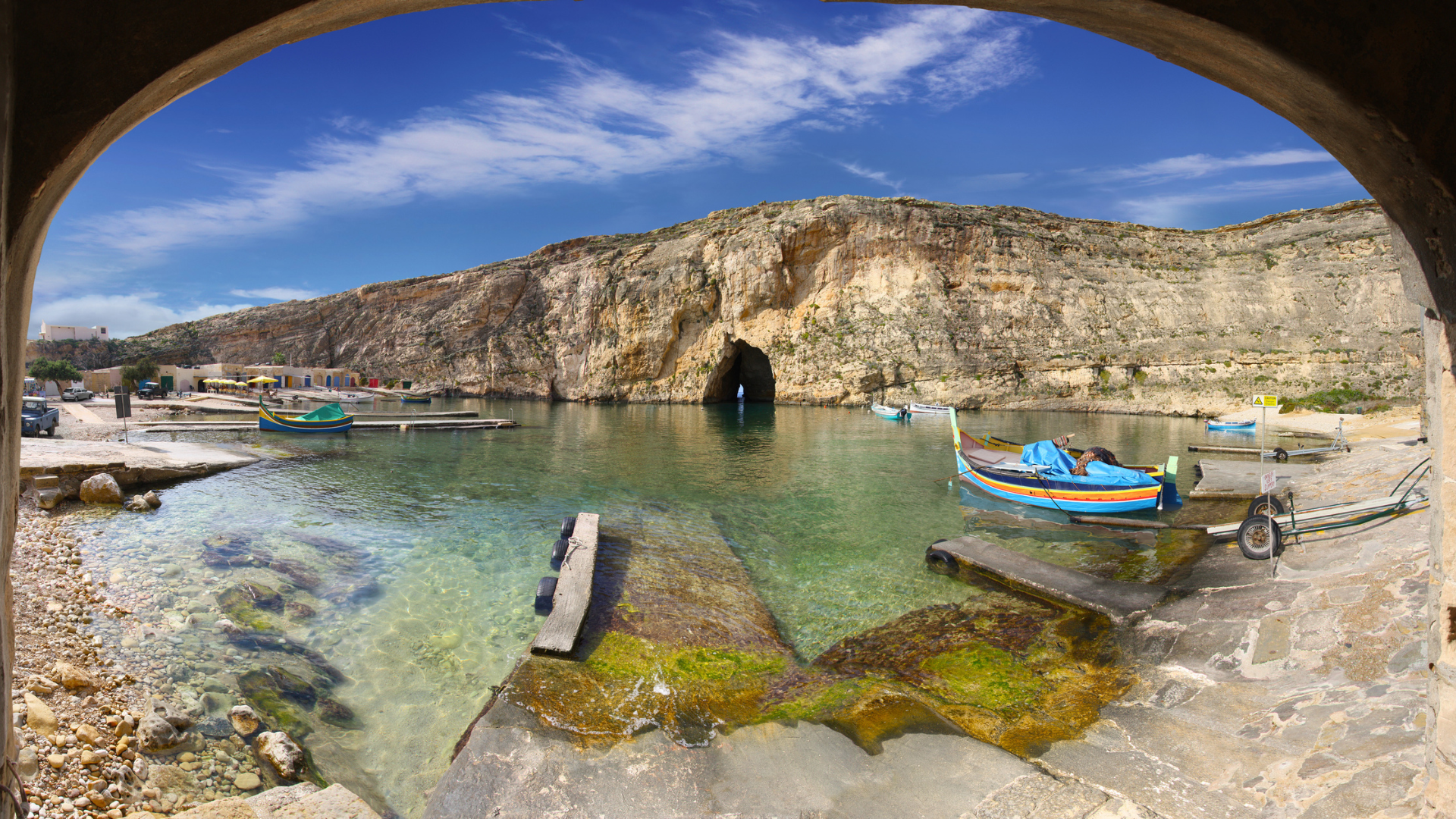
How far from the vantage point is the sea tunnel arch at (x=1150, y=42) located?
76.5 inches

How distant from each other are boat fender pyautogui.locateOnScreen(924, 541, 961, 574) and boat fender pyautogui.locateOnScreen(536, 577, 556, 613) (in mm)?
5613

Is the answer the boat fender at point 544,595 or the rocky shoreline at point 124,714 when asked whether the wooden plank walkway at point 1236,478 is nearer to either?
the boat fender at point 544,595

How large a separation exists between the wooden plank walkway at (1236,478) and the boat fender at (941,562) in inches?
300

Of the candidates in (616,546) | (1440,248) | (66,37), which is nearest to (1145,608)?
(1440,248)

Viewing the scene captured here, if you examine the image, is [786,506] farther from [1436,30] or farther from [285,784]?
[1436,30]

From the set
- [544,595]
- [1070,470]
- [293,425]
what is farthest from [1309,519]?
[293,425]

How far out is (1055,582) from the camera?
8.04 m

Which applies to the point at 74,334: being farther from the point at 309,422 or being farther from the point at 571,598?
the point at 571,598

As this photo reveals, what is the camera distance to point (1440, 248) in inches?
90.4

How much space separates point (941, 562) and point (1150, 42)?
25.8 ft

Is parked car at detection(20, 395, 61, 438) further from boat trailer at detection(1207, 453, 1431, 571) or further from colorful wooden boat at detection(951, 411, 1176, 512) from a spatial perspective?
boat trailer at detection(1207, 453, 1431, 571)

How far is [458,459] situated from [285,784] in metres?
16.8

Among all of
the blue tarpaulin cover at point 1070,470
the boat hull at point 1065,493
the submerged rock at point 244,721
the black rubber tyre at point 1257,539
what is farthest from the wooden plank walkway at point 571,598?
the blue tarpaulin cover at point 1070,470

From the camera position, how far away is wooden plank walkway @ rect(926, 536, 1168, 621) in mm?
7242
